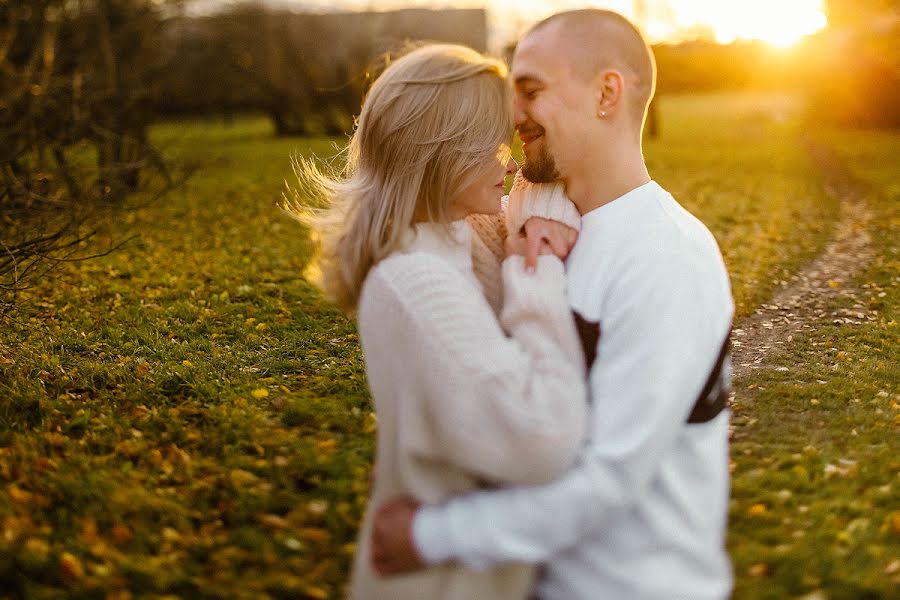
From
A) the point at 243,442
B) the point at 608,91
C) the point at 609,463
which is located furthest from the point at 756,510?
the point at 243,442

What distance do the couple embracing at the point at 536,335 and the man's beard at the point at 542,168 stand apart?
1 cm

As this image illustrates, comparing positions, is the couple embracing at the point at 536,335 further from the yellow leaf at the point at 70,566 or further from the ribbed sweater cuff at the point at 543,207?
the yellow leaf at the point at 70,566

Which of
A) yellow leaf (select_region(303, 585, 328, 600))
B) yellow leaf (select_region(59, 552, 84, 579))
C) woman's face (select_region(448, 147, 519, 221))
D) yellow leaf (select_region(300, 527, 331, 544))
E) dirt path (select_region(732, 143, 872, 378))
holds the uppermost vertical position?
woman's face (select_region(448, 147, 519, 221))

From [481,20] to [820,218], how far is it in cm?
3298

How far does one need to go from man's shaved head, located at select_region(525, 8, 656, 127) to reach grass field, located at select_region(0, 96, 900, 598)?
215 centimetres

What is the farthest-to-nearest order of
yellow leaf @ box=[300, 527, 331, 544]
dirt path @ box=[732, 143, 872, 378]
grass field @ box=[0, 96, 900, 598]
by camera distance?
dirt path @ box=[732, 143, 872, 378]
yellow leaf @ box=[300, 527, 331, 544]
grass field @ box=[0, 96, 900, 598]

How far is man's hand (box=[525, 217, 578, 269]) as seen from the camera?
2.66 metres

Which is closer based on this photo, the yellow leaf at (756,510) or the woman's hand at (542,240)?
the woman's hand at (542,240)

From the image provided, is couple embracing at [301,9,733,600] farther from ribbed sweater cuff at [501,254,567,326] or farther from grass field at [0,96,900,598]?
grass field at [0,96,900,598]

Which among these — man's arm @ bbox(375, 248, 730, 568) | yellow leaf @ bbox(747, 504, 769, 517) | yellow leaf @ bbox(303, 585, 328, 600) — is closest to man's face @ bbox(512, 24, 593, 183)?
man's arm @ bbox(375, 248, 730, 568)

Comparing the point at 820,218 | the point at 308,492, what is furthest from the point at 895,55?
the point at 308,492

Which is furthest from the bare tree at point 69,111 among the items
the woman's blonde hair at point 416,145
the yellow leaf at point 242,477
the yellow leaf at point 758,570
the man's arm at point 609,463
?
the yellow leaf at point 758,570

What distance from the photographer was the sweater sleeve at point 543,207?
2.83m

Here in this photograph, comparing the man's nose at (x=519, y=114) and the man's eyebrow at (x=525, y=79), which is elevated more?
the man's eyebrow at (x=525, y=79)
